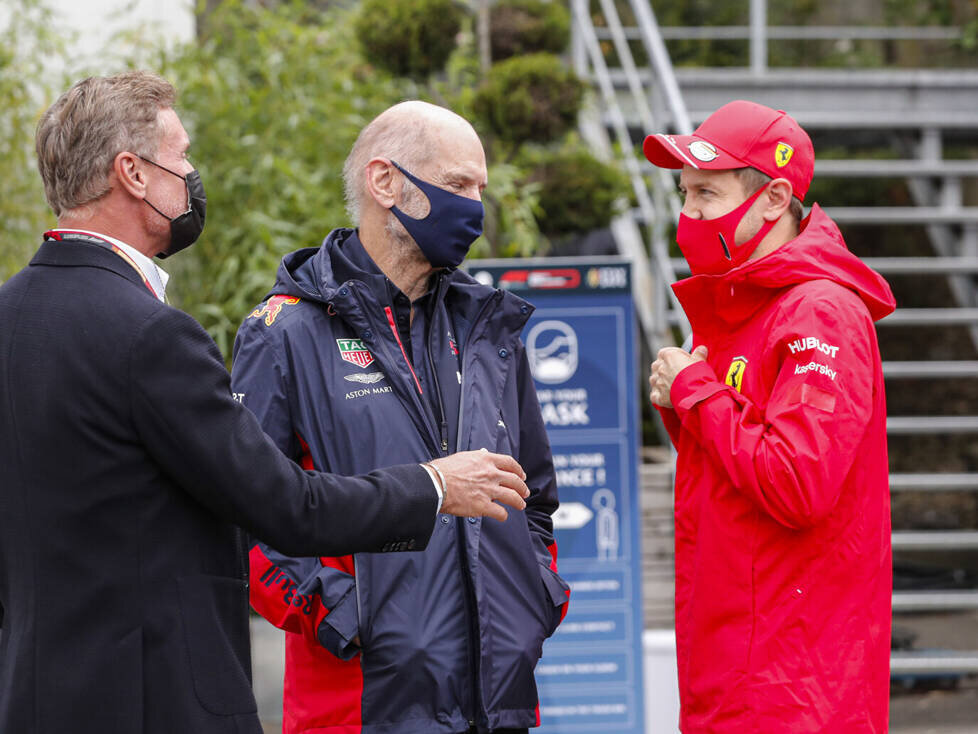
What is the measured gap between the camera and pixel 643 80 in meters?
7.91

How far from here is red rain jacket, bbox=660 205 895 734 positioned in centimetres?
227

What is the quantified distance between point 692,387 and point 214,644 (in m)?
1.06

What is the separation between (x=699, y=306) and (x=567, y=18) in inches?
148

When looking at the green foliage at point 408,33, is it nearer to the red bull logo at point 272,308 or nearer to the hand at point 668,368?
the red bull logo at point 272,308

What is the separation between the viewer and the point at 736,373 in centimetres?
247

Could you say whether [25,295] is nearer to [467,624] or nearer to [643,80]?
[467,624]

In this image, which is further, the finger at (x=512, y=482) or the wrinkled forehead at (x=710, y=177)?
the wrinkled forehead at (x=710, y=177)

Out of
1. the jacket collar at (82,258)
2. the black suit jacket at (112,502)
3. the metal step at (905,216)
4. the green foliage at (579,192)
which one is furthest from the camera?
the metal step at (905,216)

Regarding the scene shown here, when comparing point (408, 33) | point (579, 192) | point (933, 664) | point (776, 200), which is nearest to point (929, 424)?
point (933, 664)

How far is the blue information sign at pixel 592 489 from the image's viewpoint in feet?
14.2

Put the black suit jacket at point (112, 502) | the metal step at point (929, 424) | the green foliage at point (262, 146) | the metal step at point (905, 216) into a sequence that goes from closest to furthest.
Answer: the black suit jacket at point (112, 502) → the green foliage at point (262, 146) → the metal step at point (929, 424) → the metal step at point (905, 216)

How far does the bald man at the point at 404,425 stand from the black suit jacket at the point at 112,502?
40 cm

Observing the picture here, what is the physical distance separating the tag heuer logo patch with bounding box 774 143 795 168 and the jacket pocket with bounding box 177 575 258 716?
1.39m

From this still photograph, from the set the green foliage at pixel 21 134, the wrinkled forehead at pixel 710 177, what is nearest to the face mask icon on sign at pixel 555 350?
the wrinkled forehead at pixel 710 177
